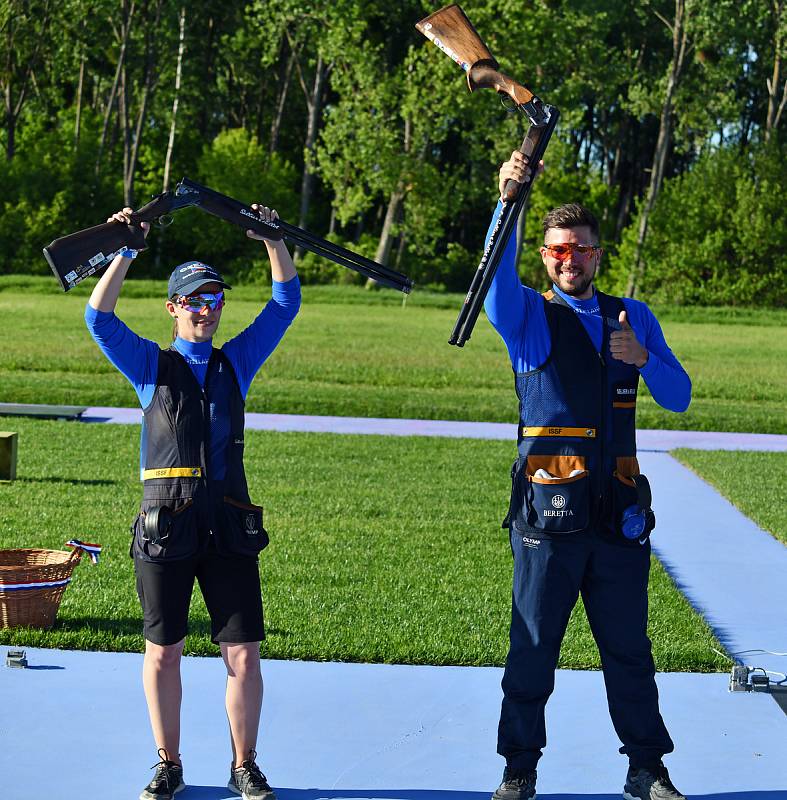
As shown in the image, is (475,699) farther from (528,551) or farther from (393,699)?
(528,551)

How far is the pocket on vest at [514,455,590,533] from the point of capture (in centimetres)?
459

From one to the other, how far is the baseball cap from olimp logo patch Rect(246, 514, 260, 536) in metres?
0.82

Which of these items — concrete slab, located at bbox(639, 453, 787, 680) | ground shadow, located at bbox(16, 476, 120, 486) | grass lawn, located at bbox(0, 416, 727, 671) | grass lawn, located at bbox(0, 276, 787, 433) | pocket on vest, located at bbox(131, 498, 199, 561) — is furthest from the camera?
grass lawn, located at bbox(0, 276, 787, 433)

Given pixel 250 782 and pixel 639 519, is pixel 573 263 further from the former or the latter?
pixel 250 782

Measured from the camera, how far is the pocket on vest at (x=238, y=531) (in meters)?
4.59

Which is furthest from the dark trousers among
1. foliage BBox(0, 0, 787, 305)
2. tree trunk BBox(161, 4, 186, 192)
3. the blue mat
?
tree trunk BBox(161, 4, 186, 192)

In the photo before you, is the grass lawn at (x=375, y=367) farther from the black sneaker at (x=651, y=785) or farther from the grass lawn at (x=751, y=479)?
the black sneaker at (x=651, y=785)

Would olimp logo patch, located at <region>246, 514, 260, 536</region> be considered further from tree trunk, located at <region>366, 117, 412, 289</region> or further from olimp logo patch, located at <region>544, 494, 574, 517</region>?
tree trunk, located at <region>366, 117, 412, 289</region>

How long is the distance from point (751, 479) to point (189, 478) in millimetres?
9700

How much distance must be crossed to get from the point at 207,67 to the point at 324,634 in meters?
59.5

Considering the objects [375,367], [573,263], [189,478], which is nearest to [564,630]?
[573,263]

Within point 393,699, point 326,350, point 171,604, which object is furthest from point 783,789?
point 326,350

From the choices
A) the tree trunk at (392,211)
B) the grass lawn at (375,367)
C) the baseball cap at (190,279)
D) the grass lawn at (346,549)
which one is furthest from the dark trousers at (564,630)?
the tree trunk at (392,211)

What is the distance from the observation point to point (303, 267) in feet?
172
